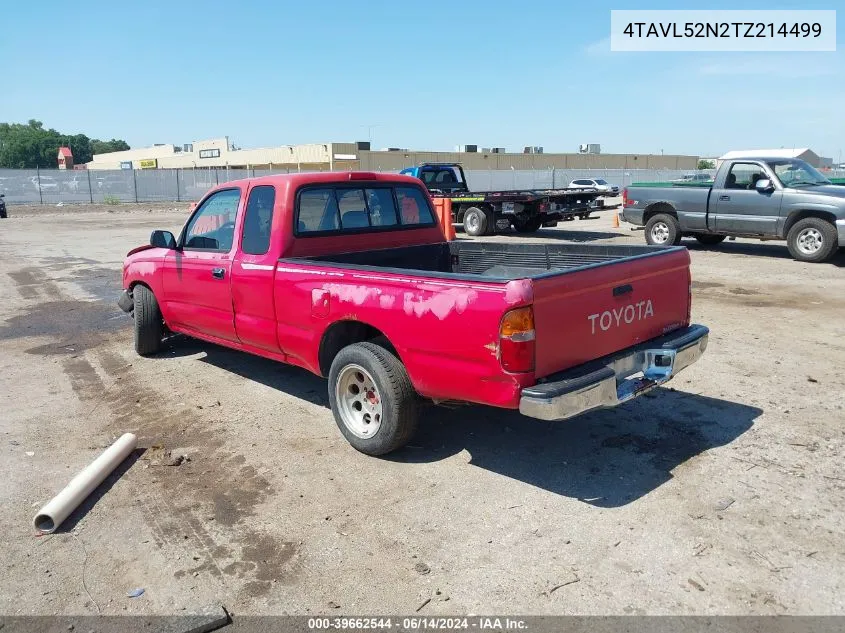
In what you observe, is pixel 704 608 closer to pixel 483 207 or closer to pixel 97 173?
pixel 483 207

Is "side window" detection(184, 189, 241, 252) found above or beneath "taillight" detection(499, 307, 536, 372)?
above

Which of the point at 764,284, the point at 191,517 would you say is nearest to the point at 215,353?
the point at 191,517

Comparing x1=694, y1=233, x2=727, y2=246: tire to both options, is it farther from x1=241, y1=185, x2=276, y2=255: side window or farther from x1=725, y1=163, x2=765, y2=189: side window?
x1=241, y1=185, x2=276, y2=255: side window

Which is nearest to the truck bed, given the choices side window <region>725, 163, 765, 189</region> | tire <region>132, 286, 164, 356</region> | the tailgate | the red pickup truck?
the red pickup truck

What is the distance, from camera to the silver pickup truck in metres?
12.1

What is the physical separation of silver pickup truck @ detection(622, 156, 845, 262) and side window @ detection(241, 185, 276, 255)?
10644mm

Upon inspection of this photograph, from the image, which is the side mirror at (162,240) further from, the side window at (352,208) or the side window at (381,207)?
the side window at (381,207)

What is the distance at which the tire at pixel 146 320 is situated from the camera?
22.1ft

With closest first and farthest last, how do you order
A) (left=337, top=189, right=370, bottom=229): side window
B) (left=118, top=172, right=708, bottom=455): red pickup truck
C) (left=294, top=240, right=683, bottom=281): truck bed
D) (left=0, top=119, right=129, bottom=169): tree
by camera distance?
(left=118, top=172, right=708, bottom=455): red pickup truck, (left=294, top=240, right=683, bottom=281): truck bed, (left=337, top=189, right=370, bottom=229): side window, (left=0, top=119, right=129, bottom=169): tree

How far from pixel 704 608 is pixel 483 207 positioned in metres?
15.5

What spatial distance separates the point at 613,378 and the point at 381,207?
2.77m

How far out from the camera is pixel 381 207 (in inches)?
Result: 229

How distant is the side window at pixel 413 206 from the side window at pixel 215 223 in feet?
4.61

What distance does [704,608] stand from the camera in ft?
9.56
